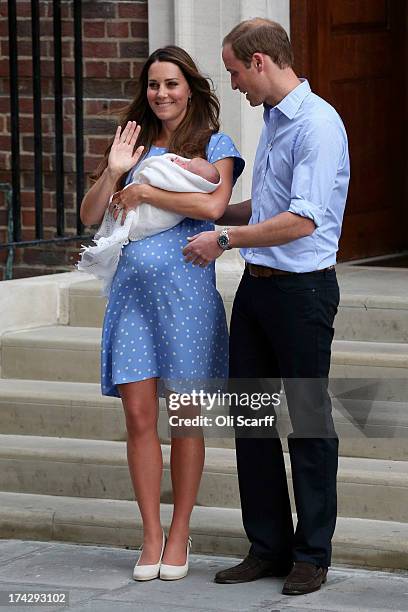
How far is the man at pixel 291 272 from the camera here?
4.51 metres

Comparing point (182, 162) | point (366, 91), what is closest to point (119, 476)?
point (182, 162)

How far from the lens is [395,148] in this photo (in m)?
8.22

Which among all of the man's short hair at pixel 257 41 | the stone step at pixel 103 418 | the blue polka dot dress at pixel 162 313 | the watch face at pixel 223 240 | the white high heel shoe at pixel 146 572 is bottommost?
the white high heel shoe at pixel 146 572

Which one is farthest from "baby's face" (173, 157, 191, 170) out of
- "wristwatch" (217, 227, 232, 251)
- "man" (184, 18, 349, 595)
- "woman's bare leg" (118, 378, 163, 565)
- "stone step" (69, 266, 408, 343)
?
"stone step" (69, 266, 408, 343)

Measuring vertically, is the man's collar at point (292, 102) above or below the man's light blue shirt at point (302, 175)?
above

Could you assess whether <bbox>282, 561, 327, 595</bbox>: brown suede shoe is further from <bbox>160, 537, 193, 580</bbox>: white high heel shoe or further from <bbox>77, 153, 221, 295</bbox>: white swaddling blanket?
<bbox>77, 153, 221, 295</bbox>: white swaddling blanket

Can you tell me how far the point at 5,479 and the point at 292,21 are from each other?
2.92 metres

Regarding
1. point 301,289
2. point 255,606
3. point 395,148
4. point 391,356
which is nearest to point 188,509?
point 255,606

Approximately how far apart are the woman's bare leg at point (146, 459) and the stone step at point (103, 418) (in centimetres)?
56

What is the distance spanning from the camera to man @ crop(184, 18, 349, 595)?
4508mm

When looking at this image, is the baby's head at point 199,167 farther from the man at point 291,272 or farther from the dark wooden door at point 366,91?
the dark wooden door at point 366,91

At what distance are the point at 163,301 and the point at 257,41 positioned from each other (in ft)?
2.96

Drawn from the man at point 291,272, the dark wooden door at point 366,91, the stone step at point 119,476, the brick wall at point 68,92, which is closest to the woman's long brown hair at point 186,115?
the man at point 291,272

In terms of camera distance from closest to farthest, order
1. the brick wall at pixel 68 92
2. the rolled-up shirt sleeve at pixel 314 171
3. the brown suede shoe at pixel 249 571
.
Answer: the rolled-up shirt sleeve at pixel 314 171 < the brown suede shoe at pixel 249 571 < the brick wall at pixel 68 92
